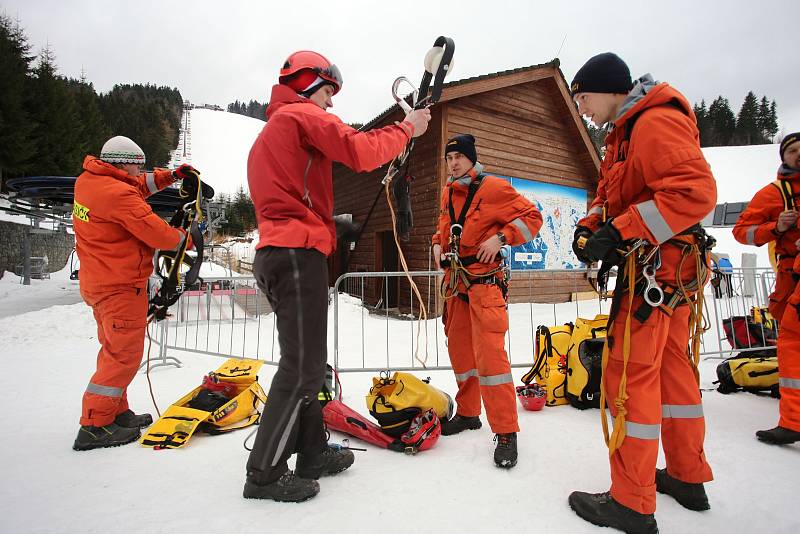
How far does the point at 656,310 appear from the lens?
72.7 inches

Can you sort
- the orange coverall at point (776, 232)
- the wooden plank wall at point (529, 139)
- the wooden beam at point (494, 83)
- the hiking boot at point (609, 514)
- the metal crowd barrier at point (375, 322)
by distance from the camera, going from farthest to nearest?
the wooden plank wall at point (529, 139), the wooden beam at point (494, 83), the metal crowd barrier at point (375, 322), the orange coverall at point (776, 232), the hiking boot at point (609, 514)

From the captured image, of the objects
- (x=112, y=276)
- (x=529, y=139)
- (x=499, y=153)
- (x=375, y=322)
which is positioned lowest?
(x=375, y=322)

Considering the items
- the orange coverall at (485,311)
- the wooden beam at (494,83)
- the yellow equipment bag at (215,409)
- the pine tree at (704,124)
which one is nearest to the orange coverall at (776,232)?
the orange coverall at (485,311)

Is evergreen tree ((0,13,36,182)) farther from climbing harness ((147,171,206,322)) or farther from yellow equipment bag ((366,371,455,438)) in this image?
yellow equipment bag ((366,371,455,438))

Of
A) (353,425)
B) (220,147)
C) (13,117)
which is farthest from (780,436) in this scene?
(220,147)

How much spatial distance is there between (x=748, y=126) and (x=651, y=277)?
83.4 meters

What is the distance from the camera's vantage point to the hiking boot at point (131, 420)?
3.04 m

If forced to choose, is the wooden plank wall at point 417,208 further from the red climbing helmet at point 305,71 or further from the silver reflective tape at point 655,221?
the silver reflective tape at point 655,221

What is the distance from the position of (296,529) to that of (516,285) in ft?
29.7

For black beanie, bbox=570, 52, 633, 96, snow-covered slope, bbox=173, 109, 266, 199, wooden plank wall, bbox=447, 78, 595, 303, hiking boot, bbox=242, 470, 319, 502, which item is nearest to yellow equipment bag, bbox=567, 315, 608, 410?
black beanie, bbox=570, 52, 633, 96

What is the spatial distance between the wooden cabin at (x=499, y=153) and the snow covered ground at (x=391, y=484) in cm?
551

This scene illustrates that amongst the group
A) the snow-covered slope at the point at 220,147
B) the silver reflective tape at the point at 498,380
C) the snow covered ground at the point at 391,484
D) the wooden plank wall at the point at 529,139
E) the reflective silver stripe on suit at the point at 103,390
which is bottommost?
the snow covered ground at the point at 391,484

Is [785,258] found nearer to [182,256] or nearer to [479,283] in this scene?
[479,283]

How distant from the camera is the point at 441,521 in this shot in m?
1.93
